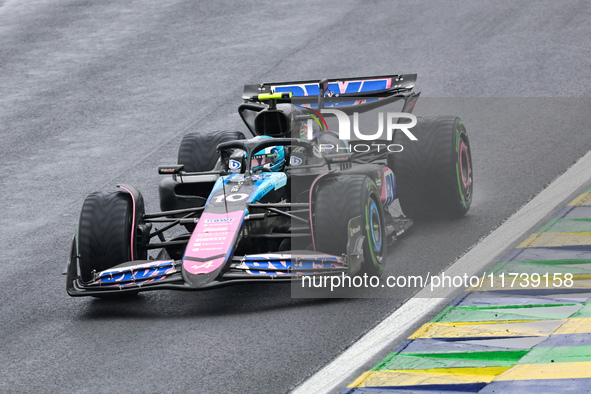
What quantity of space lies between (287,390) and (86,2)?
17.5 meters

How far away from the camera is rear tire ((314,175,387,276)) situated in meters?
8.49

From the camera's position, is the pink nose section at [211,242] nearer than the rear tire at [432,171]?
Yes

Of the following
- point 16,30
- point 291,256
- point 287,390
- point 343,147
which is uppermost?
point 16,30

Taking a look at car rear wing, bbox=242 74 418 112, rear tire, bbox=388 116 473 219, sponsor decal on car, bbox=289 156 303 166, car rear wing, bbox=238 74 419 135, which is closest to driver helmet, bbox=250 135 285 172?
sponsor decal on car, bbox=289 156 303 166

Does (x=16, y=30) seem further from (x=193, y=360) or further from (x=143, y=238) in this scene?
(x=193, y=360)

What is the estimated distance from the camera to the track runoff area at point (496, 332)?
255 inches

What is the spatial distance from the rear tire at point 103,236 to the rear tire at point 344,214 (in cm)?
171

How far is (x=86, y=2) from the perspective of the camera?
884 inches

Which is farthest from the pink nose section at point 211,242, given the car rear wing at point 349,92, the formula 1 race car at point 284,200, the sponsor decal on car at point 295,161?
the car rear wing at point 349,92

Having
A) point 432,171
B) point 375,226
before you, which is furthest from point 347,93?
point 375,226

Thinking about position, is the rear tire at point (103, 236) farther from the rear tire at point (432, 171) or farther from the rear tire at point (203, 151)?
the rear tire at point (432, 171)

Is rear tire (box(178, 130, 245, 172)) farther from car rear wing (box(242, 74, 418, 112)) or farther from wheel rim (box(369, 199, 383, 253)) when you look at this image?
wheel rim (box(369, 199, 383, 253))

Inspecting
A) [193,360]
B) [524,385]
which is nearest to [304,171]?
[193,360]

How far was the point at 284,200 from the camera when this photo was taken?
9.60 metres
